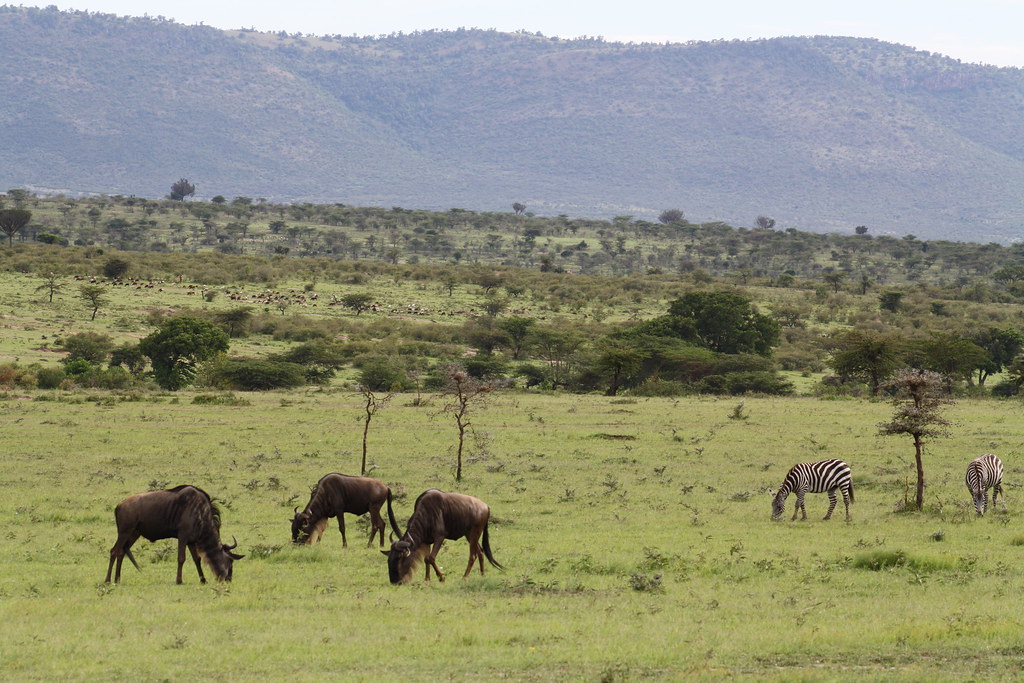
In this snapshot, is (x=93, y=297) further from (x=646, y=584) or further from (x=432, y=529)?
(x=646, y=584)

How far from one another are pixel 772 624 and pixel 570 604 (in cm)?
258

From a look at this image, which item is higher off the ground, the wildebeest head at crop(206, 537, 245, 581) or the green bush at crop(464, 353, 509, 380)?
the green bush at crop(464, 353, 509, 380)

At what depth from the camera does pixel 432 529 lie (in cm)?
1636

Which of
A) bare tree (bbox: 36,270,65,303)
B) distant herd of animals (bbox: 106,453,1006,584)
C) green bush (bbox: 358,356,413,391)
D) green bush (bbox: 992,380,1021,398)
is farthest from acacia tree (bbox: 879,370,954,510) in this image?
bare tree (bbox: 36,270,65,303)

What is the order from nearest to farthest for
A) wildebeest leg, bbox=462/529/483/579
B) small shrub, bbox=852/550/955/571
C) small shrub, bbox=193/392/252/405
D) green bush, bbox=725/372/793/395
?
A: wildebeest leg, bbox=462/529/483/579, small shrub, bbox=852/550/955/571, small shrub, bbox=193/392/252/405, green bush, bbox=725/372/793/395

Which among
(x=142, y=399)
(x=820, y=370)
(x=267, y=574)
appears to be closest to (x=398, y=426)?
(x=142, y=399)

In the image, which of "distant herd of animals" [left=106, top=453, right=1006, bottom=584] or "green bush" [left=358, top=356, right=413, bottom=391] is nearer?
"distant herd of animals" [left=106, top=453, right=1006, bottom=584]

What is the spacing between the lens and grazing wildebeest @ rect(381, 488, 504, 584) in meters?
16.2

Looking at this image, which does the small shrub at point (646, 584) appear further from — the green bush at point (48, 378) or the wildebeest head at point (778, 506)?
the green bush at point (48, 378)

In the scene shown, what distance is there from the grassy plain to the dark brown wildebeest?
0.40 metres

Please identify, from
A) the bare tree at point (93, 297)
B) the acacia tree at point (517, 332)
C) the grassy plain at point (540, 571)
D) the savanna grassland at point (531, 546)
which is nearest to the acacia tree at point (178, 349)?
the savanna grassland at point (531, 546)

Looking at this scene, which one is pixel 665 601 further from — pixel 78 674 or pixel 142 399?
pixel 142 399

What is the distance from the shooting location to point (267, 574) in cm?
1702

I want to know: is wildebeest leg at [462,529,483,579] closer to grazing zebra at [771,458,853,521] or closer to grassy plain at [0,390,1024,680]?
grassy plain at [0,390,1024,680]
